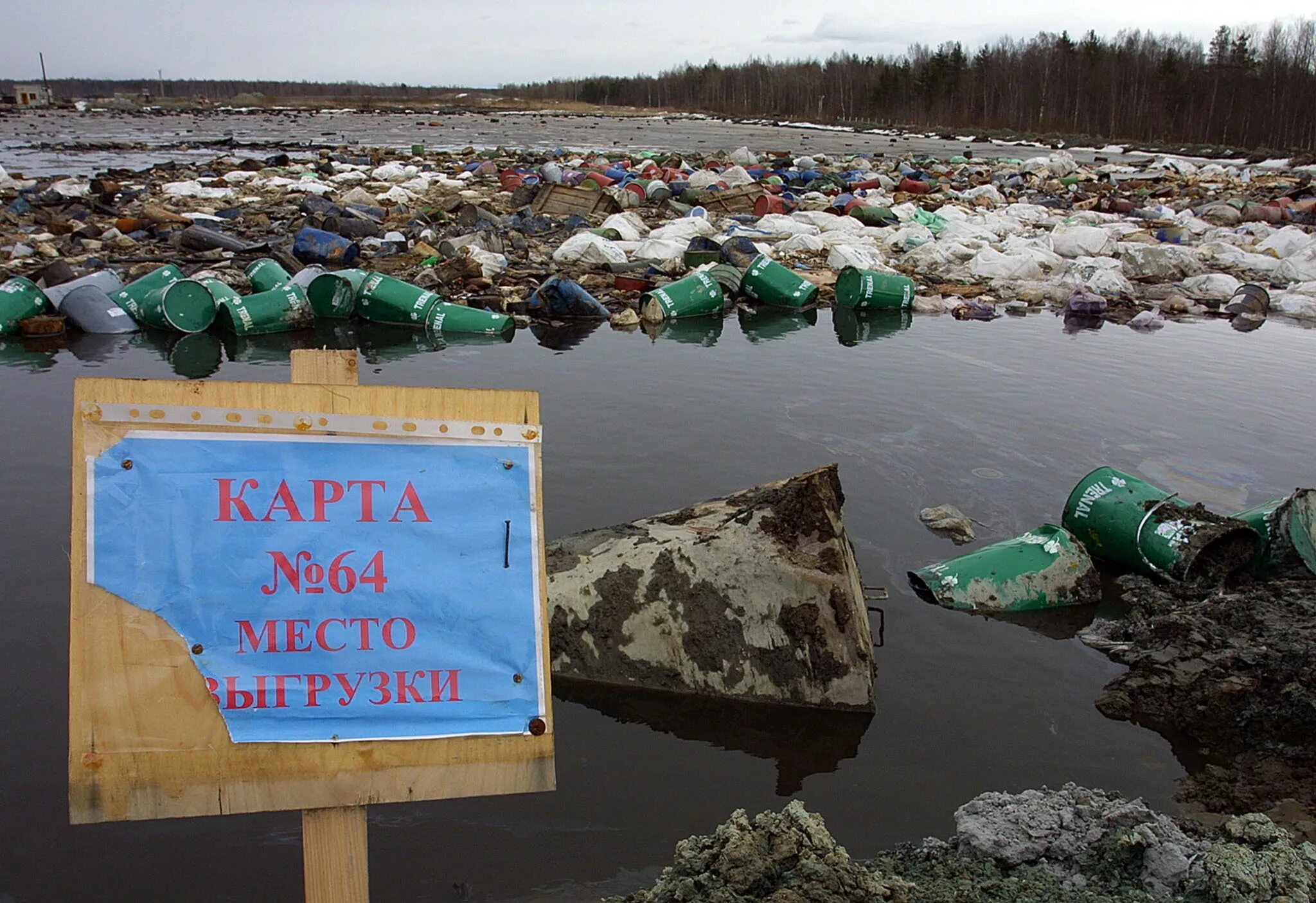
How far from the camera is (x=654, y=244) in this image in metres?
14.8

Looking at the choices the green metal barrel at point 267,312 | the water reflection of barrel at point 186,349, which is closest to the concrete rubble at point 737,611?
the water reflection of barrel at point 186,349

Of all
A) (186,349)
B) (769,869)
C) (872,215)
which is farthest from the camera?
(872,215)

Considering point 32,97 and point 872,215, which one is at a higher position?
point 32,97

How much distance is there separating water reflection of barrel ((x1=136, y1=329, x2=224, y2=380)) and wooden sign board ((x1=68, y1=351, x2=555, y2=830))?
23.6ft

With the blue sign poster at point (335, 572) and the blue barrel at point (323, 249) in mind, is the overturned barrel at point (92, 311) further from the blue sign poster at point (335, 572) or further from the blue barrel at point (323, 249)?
the blue sign poster at point (335, 572)

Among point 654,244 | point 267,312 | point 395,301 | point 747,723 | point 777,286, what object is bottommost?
point 747,723

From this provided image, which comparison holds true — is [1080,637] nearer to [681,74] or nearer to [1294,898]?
[1294,898]

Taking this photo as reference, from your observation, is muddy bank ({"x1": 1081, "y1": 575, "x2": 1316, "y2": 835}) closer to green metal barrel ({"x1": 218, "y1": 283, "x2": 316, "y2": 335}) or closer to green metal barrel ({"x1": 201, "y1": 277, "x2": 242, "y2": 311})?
green metal barrel ({"x1": 218, "y1": 283, "x2": 316, "y2": 335})

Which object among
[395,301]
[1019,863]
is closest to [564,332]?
[395,301]

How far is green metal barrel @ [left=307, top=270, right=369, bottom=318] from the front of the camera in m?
10.9

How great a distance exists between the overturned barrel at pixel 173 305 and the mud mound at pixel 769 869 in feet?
29.7

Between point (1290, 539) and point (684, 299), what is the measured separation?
Answer: 25.3ft

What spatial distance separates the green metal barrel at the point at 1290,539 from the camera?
16.6ft

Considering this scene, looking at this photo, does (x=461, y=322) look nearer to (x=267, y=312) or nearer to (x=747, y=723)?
(x=267, y=312)
